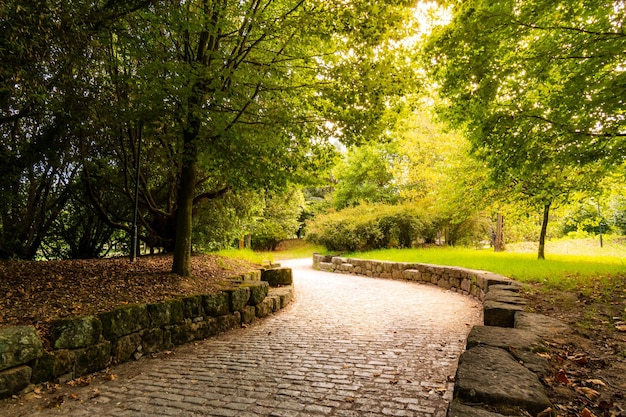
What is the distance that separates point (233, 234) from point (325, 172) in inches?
224

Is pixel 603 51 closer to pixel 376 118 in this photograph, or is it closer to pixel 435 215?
pixel 376 118

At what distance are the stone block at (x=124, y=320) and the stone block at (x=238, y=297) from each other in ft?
5.72

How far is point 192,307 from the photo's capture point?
548 centimetres

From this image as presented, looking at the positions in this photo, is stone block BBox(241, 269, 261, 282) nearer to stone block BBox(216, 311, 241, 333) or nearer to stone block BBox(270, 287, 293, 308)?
stone block BBox(270, 287, 293, 308)

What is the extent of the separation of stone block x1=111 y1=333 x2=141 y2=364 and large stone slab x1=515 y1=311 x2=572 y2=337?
494cm

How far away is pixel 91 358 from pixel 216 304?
2.16m

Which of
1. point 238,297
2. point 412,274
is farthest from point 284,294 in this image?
point 412,274

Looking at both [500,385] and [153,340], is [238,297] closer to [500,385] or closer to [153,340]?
[153,340]

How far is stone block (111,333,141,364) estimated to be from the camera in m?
4.28

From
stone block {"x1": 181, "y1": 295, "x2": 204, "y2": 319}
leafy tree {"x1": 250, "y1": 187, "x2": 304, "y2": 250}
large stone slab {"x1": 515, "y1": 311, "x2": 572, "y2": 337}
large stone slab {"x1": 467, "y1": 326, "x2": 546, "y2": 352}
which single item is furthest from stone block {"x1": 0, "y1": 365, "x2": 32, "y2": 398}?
leafy tree {"x1": 250, "y1": 187, "x2": 304, "y2": 250}

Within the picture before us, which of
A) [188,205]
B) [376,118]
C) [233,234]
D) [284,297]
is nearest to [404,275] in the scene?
[284,297]

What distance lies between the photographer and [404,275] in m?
12.1

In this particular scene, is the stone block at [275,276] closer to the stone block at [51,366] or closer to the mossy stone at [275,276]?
the mossy stone at [275,276]

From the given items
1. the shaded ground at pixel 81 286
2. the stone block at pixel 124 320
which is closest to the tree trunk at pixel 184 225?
the shaded ground at pixel 81 286
